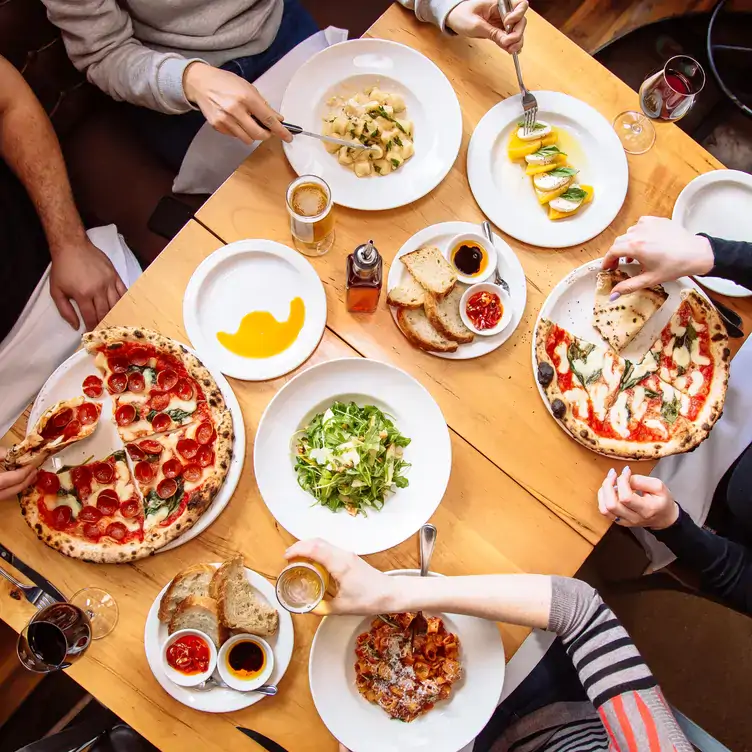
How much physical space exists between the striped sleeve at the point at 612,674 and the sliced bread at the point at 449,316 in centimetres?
88

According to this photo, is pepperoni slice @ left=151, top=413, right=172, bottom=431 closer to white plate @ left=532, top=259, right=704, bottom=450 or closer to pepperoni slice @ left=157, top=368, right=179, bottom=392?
pepperoni slice @ left=157, top=368, right=179, bottom=392

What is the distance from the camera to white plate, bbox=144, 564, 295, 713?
2.03 metres

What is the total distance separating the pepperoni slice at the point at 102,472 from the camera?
86.7 inches

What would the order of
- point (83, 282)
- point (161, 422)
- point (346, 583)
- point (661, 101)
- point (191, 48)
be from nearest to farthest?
1. point (346, 583)
2. point (161, 422)
3. point (661, 101)
4. point (83, 282)
5. point (191, 48)

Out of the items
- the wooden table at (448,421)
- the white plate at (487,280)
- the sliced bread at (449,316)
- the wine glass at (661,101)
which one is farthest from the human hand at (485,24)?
the sliced bread at (449,316)

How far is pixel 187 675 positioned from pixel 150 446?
0.76m

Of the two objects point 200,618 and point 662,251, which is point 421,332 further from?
point 200,618

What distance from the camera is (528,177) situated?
7.88 feet

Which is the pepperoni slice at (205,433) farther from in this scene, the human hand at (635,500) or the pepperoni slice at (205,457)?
the human hand at (635,500)

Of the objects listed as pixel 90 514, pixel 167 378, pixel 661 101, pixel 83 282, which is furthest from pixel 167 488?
pixel 661 101

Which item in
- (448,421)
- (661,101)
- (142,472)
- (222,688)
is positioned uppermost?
(661,101)

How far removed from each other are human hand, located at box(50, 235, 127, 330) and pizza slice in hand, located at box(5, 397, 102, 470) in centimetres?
53

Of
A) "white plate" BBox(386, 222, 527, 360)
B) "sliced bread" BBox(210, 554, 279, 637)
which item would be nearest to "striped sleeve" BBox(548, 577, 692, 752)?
"white plate" BBox(386, 222, 527, 360)

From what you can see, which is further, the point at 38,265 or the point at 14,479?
the point at 38,265
